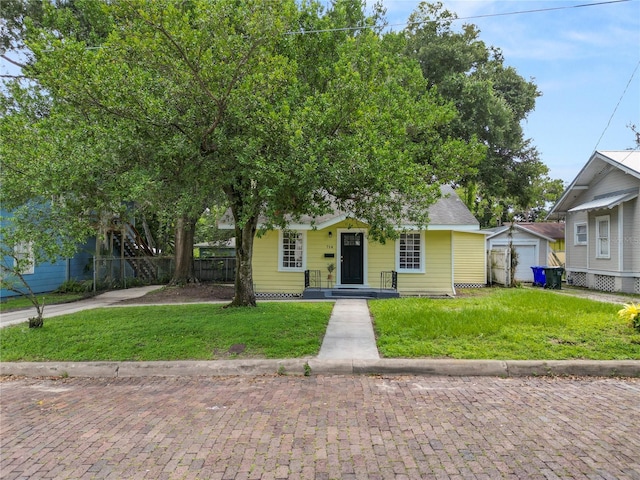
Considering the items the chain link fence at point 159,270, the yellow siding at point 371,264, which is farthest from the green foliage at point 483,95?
the chain link fence at point 159,270

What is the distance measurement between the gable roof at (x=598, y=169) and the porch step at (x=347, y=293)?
29.9ft

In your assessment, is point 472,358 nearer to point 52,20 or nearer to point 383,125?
point 383,125

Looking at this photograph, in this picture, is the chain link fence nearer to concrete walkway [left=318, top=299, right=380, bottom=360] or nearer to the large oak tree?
concrete walkway [left=318, top=299, right=380, bottom=360]

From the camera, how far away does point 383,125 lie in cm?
784

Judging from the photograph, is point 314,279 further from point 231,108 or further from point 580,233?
point 580,233

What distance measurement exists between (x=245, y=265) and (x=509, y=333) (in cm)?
596

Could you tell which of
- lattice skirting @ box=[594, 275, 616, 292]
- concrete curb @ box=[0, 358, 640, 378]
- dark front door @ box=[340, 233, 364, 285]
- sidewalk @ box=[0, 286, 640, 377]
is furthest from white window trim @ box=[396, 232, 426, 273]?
concrete curb @ box=[0, 358, 640, 378]

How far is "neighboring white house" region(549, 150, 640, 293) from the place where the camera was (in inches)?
601

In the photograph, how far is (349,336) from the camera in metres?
7.79

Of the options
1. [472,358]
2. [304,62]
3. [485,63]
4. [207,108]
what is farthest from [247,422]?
[485,63]

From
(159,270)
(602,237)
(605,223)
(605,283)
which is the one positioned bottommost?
(605,283)

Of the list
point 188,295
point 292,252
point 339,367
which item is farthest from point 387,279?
point 339,367

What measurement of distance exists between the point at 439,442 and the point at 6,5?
1953 centimetres

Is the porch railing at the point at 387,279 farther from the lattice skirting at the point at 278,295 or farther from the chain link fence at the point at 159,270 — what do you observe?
the chain link fence at the point at 159,270
